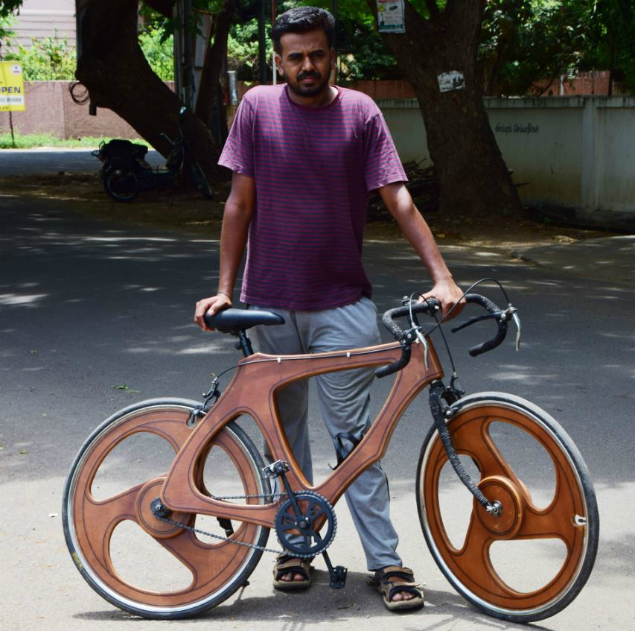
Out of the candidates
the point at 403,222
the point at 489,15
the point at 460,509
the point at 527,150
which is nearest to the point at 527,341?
the point at 460,509

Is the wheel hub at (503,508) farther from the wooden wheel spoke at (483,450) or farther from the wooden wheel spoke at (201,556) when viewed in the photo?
the wooden wheel spoke at (201,556)

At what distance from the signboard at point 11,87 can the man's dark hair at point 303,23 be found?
130 ft

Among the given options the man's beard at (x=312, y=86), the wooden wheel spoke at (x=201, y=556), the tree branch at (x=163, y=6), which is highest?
the tree branch at (x=163, y=6)

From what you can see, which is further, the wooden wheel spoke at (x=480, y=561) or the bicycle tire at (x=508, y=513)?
the wooden wheel spoke at (x=480, y=561)

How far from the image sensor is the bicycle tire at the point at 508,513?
3.46m

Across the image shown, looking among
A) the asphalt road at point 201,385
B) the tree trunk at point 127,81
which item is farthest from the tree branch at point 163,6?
the asphalt road at point 201,385

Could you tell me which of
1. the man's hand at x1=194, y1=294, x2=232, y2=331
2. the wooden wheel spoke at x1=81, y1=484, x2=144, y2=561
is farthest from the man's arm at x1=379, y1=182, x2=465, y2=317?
the wooden wheel spoke at x1=81, y1=484, x2=144, y2=561

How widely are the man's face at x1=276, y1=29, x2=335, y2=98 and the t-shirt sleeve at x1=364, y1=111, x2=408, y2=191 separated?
0.21m

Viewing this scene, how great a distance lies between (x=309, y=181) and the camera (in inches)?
152

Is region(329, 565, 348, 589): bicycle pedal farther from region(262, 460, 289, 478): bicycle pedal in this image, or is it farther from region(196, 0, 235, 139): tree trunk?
region(196, 0, 235, 139): tree trunk

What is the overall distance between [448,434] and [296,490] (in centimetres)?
53

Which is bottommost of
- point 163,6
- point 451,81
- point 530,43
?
point 451,81

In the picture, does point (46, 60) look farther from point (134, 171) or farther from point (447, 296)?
point (447, 296)

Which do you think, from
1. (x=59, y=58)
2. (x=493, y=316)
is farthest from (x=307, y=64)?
(x=59, y=58)
